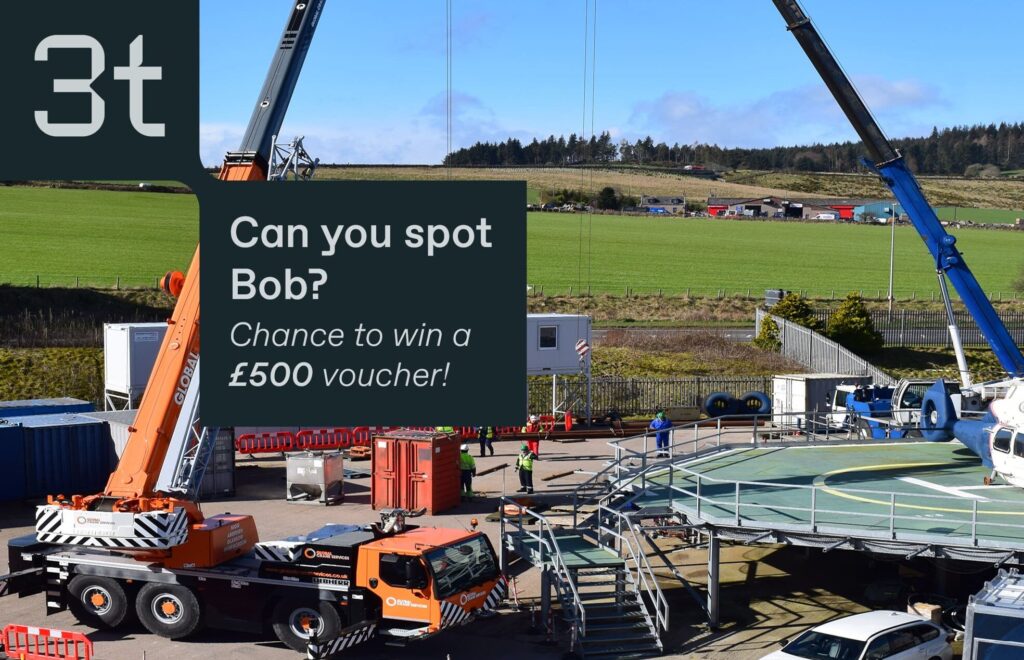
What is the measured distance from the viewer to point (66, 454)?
30047mm

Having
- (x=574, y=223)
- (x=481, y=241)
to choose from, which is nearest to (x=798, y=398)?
(x=481, y=241)

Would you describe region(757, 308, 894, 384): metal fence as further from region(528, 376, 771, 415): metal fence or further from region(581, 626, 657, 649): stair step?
region(581, 626, 657, 649): stair step

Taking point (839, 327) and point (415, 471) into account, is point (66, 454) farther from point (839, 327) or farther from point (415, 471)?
point (839, 327)

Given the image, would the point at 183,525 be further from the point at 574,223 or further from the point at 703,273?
the point at 574,223

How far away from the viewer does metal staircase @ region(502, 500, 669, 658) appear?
19.2 m

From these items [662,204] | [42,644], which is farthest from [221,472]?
[662,204]

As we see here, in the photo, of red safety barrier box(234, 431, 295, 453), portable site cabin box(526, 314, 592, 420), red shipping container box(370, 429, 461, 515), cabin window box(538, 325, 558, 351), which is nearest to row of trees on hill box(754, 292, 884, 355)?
portable site cabin box(526, 314, 592, 420)

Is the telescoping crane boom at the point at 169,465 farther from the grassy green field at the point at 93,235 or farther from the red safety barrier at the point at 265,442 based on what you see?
the grassy green field at the point at 93,235

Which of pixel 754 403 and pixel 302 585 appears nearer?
pixel 302 585

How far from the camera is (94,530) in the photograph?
1844cm

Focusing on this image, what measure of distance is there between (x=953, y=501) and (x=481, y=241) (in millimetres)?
14887

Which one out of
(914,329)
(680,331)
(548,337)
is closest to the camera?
(548,337)

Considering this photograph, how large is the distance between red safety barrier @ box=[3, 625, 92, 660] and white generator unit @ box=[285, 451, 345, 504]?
1192 centimetres

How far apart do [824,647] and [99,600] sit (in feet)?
38.3
